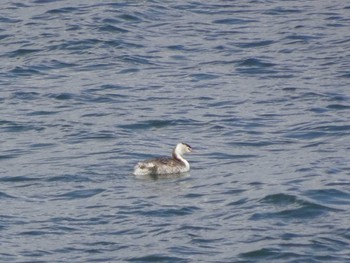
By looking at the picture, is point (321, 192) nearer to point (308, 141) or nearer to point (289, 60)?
point (308, 141)

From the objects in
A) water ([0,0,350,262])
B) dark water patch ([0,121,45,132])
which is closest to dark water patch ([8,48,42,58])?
water ([0,0,350,262])

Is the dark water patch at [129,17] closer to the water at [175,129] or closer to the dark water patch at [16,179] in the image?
the water at [175,129]

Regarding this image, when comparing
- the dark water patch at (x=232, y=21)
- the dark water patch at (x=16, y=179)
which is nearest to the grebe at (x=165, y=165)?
the dark water patch at (x=16, y=179)

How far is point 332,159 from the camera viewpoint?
866 inches

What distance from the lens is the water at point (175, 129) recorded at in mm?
17719

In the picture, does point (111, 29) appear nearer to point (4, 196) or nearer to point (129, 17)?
point (129, 17)

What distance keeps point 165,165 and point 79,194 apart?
2026 mm

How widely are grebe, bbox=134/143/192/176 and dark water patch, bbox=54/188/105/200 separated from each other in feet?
3.54

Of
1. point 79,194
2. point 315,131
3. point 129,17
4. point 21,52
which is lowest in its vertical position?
point 315,131

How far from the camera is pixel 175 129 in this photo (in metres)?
24.9

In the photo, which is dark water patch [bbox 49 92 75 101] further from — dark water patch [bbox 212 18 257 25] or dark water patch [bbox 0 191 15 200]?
dark water patch [bbox 212 18 257 25]

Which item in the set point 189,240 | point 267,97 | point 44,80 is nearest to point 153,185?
point 189,240

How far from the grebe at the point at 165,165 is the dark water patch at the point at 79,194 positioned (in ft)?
3.54

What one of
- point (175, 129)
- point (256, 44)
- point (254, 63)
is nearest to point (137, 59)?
point (254, 63)
